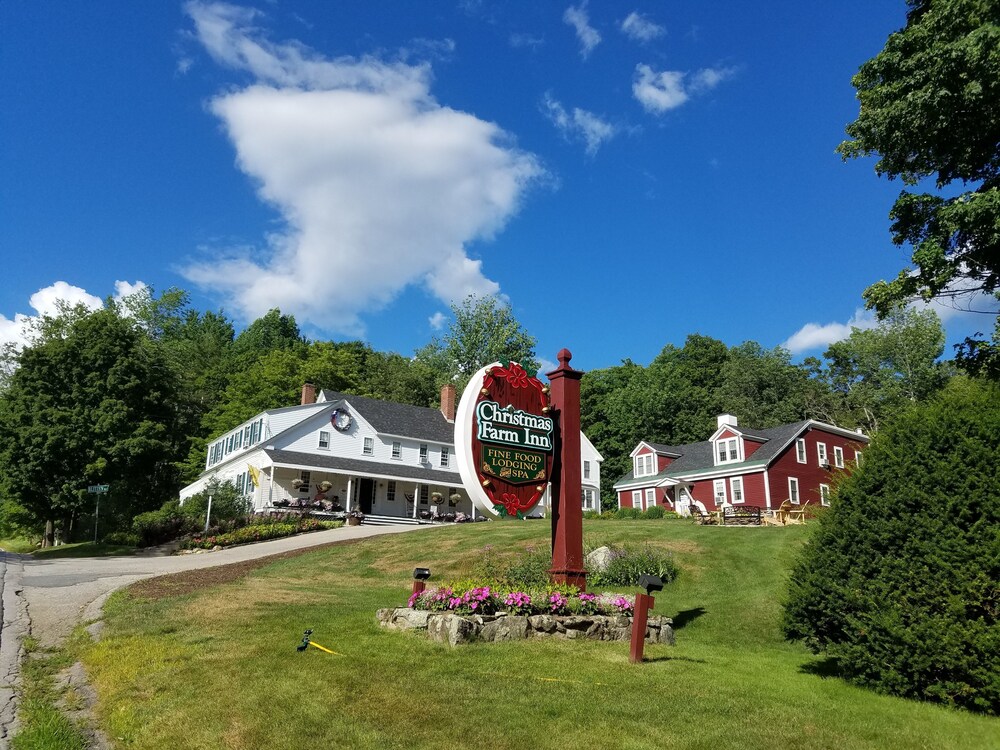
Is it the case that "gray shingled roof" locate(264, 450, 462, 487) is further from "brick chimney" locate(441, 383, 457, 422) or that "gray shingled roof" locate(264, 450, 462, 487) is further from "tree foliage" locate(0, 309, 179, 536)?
"tree foliage" locate(0, 309, 179, 536)

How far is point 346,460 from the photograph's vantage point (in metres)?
43.1

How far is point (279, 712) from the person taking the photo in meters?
6.42

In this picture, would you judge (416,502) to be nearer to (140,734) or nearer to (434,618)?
(434,618)

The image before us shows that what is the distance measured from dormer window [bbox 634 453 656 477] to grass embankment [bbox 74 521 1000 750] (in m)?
35.2

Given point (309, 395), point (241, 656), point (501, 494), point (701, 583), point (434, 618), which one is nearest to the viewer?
point (241, 656)

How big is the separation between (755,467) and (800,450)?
3441 millimetres

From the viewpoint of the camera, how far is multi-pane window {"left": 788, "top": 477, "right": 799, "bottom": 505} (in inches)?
1556

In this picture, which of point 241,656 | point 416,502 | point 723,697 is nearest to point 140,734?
point 241,656

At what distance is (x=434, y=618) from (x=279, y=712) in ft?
11.5

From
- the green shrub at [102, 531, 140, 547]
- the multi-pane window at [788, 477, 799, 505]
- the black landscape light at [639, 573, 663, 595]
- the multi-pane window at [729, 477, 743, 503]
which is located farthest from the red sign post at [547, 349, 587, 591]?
the multi-pane window at [788, 477, 799, 505]

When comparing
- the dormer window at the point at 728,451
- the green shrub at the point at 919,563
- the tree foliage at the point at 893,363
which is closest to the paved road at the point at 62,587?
the green shrub at the point at 919,563

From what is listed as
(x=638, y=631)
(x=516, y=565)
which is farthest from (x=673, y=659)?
(x=516, y=565)

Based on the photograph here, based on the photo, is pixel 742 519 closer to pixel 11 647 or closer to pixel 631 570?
pixel 631 570

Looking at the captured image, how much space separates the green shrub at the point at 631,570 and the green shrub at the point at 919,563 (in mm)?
7434
